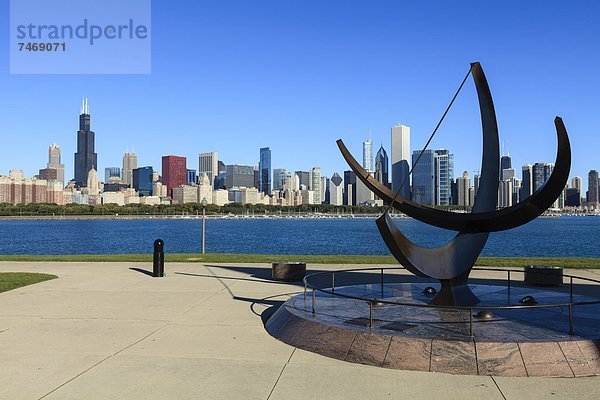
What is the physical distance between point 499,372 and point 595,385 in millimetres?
849

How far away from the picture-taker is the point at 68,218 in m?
141

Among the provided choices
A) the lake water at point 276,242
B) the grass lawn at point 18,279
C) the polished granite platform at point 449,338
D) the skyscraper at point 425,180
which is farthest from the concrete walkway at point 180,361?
the lake water at point 276,242

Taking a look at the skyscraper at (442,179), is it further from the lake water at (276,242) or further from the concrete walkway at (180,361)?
the concrete walkway at (180,361)

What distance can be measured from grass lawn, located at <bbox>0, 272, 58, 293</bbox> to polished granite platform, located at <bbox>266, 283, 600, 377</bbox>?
6.78m

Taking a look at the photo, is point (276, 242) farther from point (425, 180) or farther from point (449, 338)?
point (449, 338)

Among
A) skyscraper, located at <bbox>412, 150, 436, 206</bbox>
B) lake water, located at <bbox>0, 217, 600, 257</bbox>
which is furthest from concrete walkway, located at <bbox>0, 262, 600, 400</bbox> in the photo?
lake water, located at <bbox>0, 217, 600, 257</bbox>

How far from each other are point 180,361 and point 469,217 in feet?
15.0

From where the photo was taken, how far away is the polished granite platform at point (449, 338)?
5.70m

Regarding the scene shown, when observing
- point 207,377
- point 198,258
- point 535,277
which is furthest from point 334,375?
point 198,258

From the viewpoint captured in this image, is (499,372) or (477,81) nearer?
(499,372)

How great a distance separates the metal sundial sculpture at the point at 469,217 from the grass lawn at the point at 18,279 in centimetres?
758

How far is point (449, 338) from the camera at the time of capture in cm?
611

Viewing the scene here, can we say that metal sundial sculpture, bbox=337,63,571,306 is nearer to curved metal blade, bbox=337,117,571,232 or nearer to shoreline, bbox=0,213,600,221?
curved metal blade, bbox=337,117,571,232

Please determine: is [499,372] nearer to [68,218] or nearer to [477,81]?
[477,81]
